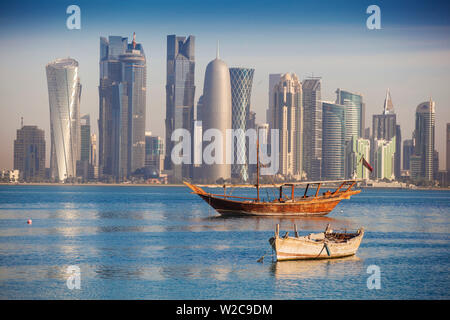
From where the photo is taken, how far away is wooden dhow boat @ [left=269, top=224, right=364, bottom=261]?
162 ft

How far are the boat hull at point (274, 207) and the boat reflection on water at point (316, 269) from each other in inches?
1797

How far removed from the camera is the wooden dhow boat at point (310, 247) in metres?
49.4

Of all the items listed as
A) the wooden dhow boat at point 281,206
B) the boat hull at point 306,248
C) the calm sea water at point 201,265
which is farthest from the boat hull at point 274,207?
the boat hull at point 306,248

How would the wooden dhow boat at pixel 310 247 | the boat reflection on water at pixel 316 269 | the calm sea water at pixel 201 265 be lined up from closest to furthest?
the calm sea water at pixel 201 265 < the boat reflection on water at pixel 316 269 < the wooden dhow boat at pixel 310 247

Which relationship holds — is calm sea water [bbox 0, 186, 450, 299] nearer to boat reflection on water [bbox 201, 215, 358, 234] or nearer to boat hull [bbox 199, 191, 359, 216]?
boat reflection on water [bbox 201, 215, 358, 234]

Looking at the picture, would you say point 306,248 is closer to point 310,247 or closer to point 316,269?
point 310,247

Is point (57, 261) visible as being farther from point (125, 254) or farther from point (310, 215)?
point (310, 215)

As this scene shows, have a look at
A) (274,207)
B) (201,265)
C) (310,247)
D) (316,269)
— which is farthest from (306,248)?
(274,207)

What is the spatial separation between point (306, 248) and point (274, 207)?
48.4 meters

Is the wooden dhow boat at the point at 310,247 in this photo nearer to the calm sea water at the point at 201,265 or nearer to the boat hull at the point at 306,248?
the boat hull at the point at 306,248

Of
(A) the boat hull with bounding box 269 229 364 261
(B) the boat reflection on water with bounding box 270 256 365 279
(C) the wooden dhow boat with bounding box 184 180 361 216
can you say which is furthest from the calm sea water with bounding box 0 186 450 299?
(C) the wooden dhow boat with bounding box 184 180 361 216

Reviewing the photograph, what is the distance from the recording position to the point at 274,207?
98625 millimetres

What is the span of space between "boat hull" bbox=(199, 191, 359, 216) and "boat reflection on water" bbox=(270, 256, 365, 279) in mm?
45634
